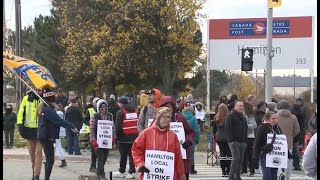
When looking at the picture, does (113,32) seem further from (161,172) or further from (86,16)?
(161,172)

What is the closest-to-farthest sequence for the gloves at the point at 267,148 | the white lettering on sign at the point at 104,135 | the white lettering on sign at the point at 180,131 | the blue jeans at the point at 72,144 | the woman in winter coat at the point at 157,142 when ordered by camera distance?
the woman in winter coat at the point at 157,142
the white lettering on sign at the point at 180,131
the gloves at the point at 267,148
the white lettering on sign at the point at 104,135
the blue jeans at the point at 72,144

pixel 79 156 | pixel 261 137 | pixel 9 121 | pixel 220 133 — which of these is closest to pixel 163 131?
pixel 261 137

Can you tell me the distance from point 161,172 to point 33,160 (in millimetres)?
5037

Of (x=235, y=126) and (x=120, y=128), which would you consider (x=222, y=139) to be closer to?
(x=235, y=126)

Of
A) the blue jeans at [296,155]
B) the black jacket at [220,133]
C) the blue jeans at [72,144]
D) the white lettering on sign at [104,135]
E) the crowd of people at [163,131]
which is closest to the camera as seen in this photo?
the crowd of people at [163,131]

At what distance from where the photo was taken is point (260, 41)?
34.5 meters

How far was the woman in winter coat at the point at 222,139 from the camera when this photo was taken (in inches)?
536

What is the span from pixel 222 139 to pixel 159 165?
6.02m

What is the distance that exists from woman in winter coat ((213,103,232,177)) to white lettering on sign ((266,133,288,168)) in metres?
2.65

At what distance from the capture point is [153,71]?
3594 cm

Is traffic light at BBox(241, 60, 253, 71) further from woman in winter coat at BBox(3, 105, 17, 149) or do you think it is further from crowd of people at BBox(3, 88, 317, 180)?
woman in winter coat at BBox(3, 105, 17, 149)

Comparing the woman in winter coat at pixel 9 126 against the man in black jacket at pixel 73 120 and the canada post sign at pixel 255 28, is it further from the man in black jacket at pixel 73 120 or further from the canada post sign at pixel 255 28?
the canada post sign at pixel 255 28

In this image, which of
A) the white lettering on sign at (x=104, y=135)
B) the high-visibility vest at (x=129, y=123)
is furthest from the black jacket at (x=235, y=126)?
the white lettering on sign at (x=104, y=135)

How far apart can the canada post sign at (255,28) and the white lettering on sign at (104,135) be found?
22691 millimetres
